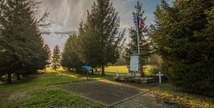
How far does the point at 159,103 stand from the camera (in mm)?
5234

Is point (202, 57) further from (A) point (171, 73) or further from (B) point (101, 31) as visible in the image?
(B) point (101, 31)

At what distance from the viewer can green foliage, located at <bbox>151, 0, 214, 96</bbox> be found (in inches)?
233

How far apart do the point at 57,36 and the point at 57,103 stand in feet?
16.1

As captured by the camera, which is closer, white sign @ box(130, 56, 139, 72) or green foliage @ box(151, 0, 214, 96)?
green foliage @ box(151, 0, 214, 96)

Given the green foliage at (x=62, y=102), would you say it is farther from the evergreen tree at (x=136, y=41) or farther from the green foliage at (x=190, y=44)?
the evergreen tree at (x=136, y=41)

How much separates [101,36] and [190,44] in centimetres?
1397

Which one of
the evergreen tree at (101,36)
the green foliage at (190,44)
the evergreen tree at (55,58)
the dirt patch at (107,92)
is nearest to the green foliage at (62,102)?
the dirt patch at (107,92)

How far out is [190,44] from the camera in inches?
241

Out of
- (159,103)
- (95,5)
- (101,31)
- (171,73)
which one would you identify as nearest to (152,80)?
(171,73)

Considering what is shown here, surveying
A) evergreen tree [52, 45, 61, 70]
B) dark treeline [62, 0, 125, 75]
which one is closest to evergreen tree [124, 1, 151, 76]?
dark treeline [62, 0, 125, 75]

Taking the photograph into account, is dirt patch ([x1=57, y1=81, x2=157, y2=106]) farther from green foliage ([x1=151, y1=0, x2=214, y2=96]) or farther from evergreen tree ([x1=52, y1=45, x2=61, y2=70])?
evergreen tree ([x1=52, y1=45, x2=61, y2=70])

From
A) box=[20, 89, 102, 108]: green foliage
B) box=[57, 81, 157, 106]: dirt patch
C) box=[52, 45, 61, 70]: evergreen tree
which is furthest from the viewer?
box=[52, 45, 61, 70]: evergreen tree

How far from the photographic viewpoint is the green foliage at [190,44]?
19.4 ft

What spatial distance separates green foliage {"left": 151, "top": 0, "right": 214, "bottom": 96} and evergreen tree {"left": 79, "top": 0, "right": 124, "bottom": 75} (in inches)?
467
